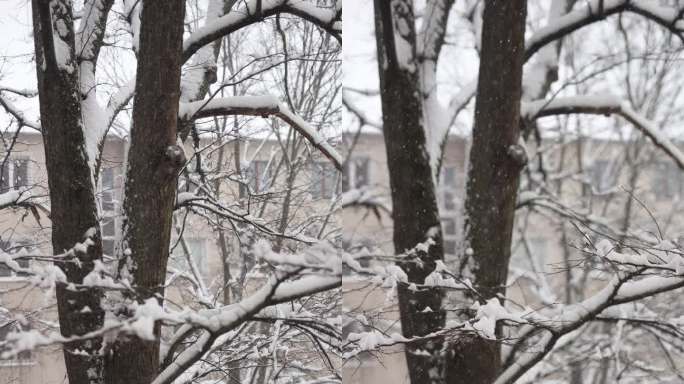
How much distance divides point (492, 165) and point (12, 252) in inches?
46.5

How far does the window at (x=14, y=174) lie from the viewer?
162 centimetres

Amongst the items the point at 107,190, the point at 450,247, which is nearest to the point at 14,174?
the point at 107,190

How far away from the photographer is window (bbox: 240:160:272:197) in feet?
6.00

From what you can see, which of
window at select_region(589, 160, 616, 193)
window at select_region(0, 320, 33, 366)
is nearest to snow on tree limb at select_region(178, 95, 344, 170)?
window at select_region(0, 320, 33, 366)

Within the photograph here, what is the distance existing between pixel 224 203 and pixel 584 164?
6.43ft

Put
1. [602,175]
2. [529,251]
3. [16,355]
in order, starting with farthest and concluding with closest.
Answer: [602,175] → [529,251] → [16,355]

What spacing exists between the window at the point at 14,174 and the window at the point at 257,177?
0.53 m

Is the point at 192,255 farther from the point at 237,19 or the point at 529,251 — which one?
A: the point at 529,251

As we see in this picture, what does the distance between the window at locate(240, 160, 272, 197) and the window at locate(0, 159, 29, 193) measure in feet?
1.73

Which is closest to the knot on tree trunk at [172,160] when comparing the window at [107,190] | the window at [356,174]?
the window at [107,190]

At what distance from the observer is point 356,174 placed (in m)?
2.02

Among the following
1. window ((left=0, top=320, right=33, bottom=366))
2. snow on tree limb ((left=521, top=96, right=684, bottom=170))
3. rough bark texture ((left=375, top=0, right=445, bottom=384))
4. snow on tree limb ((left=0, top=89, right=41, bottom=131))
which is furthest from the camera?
snow on tree limb ((left=521, top=96, right=684, bottom=170))

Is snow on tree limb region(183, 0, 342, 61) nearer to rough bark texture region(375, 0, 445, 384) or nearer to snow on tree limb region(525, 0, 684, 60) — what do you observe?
rough bark texture region(375, 0, 445, 384)

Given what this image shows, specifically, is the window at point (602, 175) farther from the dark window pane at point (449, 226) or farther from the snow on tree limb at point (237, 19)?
the snow on tree limb at point (237, 19)
